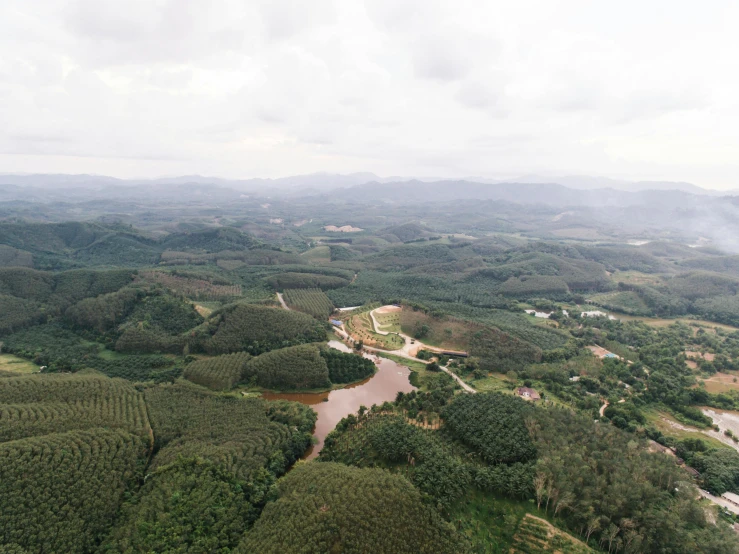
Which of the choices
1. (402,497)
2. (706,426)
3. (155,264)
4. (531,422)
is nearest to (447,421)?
(531,422)

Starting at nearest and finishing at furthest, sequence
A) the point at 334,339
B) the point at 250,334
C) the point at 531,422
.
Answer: the point at 531,422 → the point at 250,334 → the point at 334,339

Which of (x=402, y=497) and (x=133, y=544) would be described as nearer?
(x=133, y=544)

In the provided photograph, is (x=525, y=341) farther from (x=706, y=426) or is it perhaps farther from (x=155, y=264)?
(x=155, y=264)

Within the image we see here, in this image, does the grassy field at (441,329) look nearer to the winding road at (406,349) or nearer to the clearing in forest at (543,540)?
the winding road at (406,349)

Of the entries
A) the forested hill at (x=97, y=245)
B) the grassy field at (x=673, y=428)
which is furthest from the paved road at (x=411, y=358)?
the forested hill at (x=97, y=245)

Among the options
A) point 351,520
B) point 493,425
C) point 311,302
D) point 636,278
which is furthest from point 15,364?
point 636,278

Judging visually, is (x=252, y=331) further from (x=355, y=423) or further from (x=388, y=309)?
(x=388, y=309)

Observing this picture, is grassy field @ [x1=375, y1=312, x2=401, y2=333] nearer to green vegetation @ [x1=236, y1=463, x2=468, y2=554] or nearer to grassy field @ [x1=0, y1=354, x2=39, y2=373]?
green vegetation @ [x1=236, y1=463, x2=468, y2=554]
